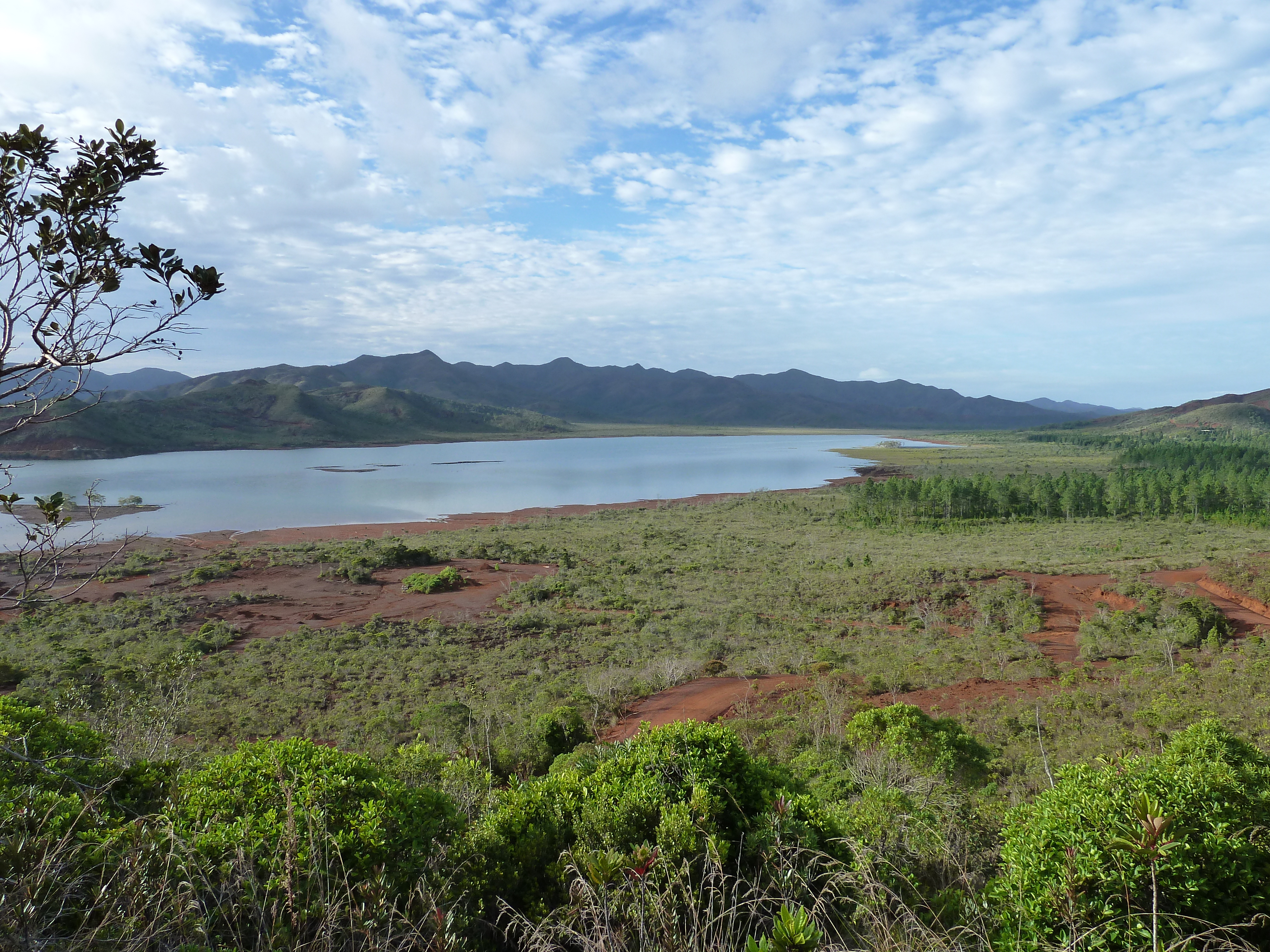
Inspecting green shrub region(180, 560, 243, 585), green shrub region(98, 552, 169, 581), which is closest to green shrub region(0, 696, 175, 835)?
green shrub region(180, 560, 243, 585)

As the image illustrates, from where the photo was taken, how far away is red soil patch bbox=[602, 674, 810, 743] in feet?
37.2

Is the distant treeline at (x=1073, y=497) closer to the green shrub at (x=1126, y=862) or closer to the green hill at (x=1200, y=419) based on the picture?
the green shrub at (x=1126, y=862)

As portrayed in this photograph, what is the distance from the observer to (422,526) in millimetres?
40500

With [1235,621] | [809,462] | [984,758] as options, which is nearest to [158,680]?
[984,758]

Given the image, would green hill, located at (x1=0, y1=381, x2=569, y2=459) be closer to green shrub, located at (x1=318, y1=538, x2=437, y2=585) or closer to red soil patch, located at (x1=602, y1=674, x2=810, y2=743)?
green shrub, located at (x1=318, y1=538, x2=437, y2=585)

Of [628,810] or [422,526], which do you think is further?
[422,526]

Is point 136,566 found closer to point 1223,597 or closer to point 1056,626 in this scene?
point 1056,626

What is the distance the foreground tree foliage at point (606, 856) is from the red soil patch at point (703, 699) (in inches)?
228

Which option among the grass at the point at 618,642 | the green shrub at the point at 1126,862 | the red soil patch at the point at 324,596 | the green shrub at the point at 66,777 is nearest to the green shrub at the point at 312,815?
the green shrub at the point at 66,777

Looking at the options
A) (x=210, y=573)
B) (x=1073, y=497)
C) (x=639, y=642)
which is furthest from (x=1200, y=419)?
(x=210, y=573)

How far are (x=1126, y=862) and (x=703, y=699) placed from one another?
9.65 meters

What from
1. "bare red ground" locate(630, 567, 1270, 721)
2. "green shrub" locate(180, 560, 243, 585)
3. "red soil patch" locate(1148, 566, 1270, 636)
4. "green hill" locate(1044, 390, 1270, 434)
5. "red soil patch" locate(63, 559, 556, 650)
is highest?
"green hill" locate(1044, 390, 1270, 434)

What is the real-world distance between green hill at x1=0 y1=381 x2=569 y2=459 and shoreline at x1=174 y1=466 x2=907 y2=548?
41.0 meters

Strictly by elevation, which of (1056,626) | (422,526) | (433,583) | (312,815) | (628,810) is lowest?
(433,583)
